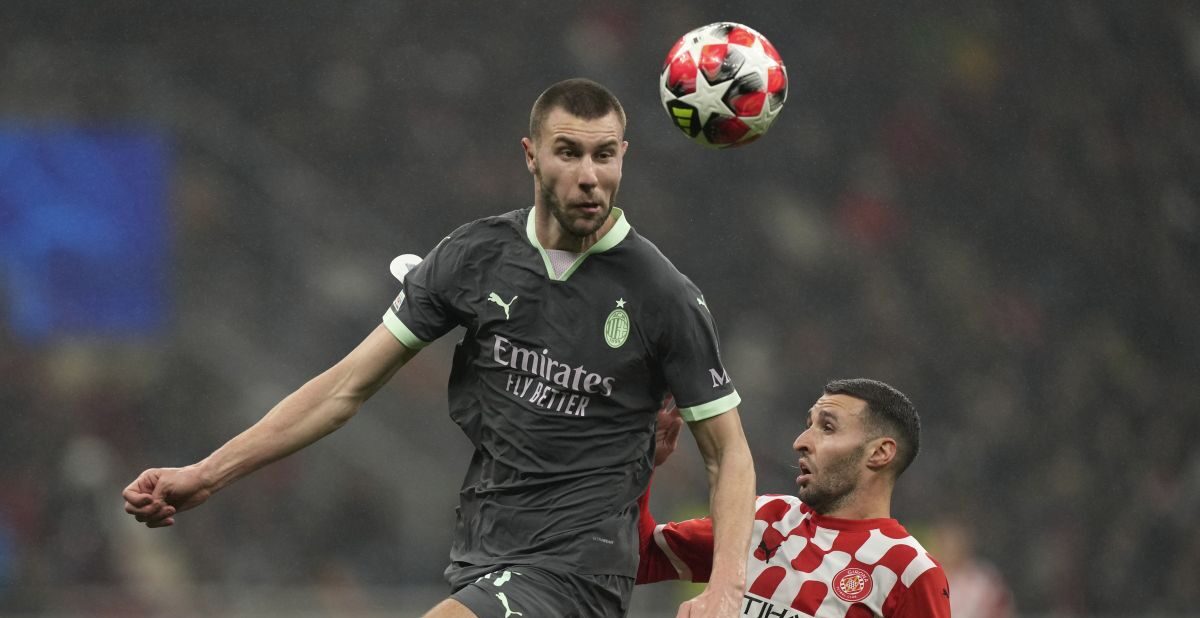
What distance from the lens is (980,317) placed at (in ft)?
38.3

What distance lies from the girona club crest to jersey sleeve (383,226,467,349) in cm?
128

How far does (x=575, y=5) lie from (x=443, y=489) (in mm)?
4240

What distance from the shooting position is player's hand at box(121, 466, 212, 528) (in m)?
3.81

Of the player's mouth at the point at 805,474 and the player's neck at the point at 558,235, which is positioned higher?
the player's neck at the point at 558,235

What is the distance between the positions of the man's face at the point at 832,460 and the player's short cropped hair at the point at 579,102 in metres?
1.20

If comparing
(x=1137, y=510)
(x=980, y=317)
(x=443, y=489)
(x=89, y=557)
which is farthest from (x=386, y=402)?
(x=1137, y=510)

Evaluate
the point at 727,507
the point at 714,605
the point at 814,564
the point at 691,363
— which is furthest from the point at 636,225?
the point at 714,605

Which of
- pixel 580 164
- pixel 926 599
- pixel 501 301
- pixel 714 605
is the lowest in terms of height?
pixel 714 605

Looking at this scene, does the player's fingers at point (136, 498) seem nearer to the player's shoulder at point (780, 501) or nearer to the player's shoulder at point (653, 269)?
the player's shoulder at point (653, 269)

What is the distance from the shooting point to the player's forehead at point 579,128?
3645 mm

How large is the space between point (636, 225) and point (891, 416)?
7.60 m

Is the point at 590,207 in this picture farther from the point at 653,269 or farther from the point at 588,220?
the point at 653,269

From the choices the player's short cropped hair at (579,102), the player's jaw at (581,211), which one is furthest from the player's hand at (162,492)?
the player's short cropped hair at (579,102)

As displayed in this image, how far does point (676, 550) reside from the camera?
4422mm
